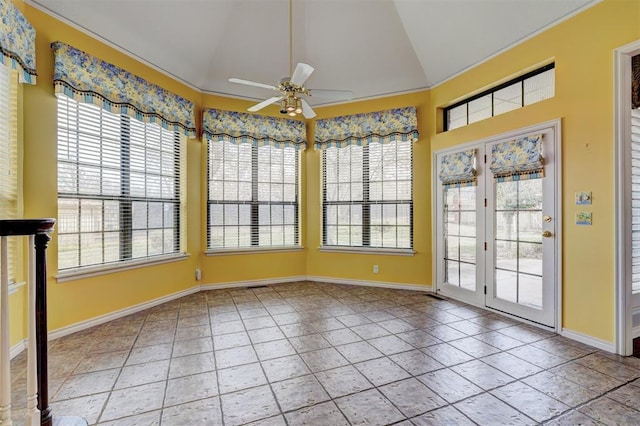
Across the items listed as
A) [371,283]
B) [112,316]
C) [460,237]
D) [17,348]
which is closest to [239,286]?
[112,316]

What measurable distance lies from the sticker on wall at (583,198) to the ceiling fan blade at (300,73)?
8.89 ft

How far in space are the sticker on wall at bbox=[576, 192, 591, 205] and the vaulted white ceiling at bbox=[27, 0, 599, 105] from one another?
1.69m

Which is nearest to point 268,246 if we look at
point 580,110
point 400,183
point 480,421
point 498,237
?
point 400,183

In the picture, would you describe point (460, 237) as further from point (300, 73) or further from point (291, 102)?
point (300, 73)

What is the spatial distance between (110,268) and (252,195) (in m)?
2.19

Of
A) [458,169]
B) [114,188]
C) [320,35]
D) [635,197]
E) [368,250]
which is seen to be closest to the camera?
[635,197]

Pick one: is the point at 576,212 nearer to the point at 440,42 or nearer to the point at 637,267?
the point at 637,267

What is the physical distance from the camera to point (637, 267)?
2887mm

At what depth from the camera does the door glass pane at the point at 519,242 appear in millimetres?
3238

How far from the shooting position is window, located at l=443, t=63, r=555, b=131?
3.28 m

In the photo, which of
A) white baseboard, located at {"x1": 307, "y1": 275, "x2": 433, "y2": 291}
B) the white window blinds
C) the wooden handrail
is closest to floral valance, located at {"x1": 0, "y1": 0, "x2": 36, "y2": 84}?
the wooden handrail

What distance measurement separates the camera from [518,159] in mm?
3322

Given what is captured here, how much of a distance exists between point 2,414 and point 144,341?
1647 mm

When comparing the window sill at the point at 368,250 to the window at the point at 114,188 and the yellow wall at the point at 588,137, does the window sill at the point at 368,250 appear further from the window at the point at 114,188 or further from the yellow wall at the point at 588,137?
the window at the point at 114,188
